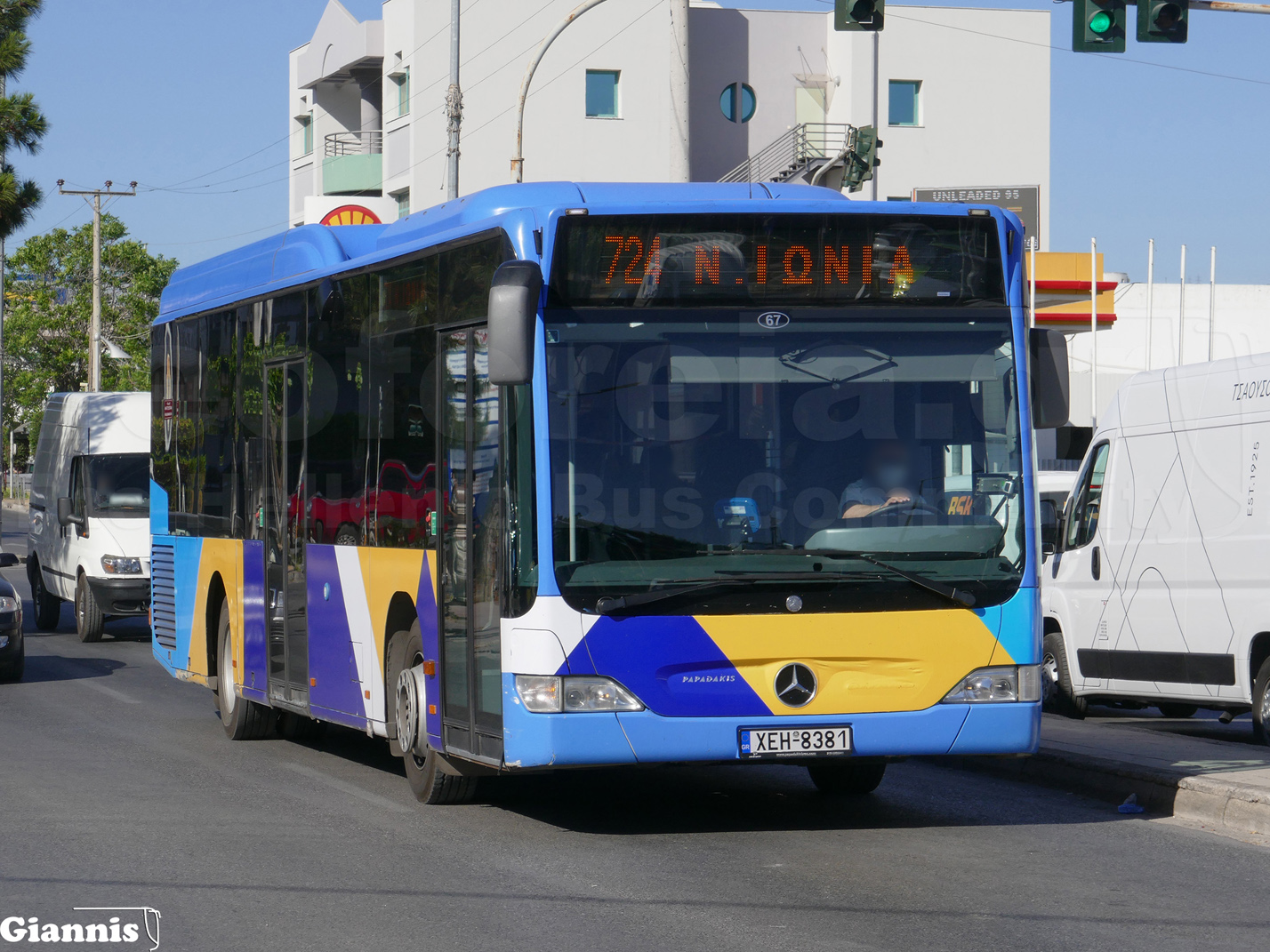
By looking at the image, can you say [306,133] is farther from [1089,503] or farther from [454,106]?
[1089,503]

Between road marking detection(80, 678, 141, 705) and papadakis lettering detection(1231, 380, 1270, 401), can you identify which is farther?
road marking detection(80, 678, 141, 705)

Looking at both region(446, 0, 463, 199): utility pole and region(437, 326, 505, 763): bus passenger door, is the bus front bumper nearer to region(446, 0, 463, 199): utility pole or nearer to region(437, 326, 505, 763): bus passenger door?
region(437, 326, 505, 763): bus passenger door

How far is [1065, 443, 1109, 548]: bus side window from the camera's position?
15039mm

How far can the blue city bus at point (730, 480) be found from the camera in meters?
8.38

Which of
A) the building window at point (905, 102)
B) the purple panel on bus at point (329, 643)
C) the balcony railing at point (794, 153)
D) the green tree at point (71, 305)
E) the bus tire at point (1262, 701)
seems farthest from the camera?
the green tree at point (71, 305)

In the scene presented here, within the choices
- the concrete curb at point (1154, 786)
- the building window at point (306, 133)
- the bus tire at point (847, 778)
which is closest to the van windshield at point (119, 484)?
the concrete curb at point (1154, 786)

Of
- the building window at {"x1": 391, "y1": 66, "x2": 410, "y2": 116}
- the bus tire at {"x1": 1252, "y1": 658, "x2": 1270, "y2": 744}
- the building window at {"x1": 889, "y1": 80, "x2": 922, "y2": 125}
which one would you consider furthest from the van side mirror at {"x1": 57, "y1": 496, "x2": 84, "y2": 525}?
the building window at {"x1": 889, "y1": 80, "x2": 922, "y2": 125}

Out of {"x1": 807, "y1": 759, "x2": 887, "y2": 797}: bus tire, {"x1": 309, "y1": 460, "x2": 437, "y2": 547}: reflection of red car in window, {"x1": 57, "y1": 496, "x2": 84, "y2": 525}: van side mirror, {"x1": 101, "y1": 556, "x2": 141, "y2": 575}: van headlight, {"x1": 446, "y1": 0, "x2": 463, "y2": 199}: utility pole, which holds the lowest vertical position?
{"x1": 807, "y1": 759, "x2": 887, "y2": 797}: bus tire

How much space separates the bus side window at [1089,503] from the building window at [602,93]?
116ft

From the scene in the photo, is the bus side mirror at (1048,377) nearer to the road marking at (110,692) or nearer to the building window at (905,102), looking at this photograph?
the road marking at (110,692)

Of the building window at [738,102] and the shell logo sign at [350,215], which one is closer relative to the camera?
the shell logo sign at [350,215]

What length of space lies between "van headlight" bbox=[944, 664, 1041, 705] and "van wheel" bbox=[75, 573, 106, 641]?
16.0 m

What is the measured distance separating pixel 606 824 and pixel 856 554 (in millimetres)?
1986

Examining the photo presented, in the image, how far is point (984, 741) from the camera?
28.5 feet
